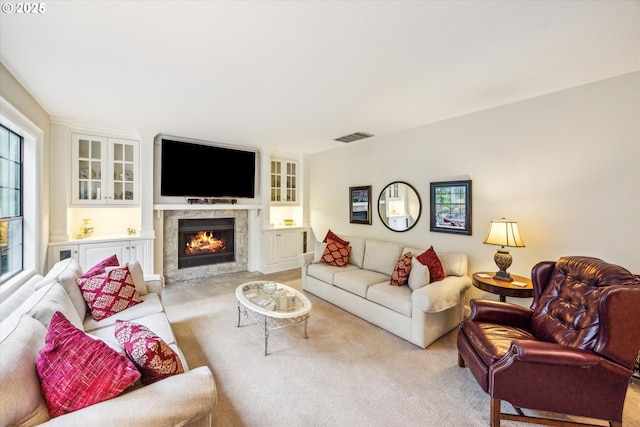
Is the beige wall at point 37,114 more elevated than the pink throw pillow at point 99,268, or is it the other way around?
the beige wall at point 37,114

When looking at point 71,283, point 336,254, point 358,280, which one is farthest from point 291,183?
point 71,283

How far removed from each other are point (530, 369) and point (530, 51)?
220cm

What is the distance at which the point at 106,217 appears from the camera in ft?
14.3

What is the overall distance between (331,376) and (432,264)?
1.67m

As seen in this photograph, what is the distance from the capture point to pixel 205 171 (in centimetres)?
482

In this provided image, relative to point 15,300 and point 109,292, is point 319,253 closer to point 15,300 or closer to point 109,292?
point 109,292

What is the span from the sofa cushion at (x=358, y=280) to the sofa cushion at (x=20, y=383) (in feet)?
9.22

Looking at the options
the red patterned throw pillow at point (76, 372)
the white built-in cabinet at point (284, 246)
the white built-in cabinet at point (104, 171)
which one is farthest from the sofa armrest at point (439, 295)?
the white built-in cabinet at point (104, 171)

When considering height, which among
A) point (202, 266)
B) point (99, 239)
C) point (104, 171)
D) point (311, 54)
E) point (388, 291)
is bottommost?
point (202, 266)

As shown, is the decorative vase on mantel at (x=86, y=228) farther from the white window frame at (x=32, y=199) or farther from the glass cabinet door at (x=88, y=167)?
the white window frame at (x=32, y=199)

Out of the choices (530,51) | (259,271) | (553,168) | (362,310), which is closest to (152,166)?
(259,271)

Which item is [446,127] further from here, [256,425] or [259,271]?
[259,271]

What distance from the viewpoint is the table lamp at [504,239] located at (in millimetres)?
2682

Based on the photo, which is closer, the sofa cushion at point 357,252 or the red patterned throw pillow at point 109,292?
the red patterned throw pillow at point 109,292
